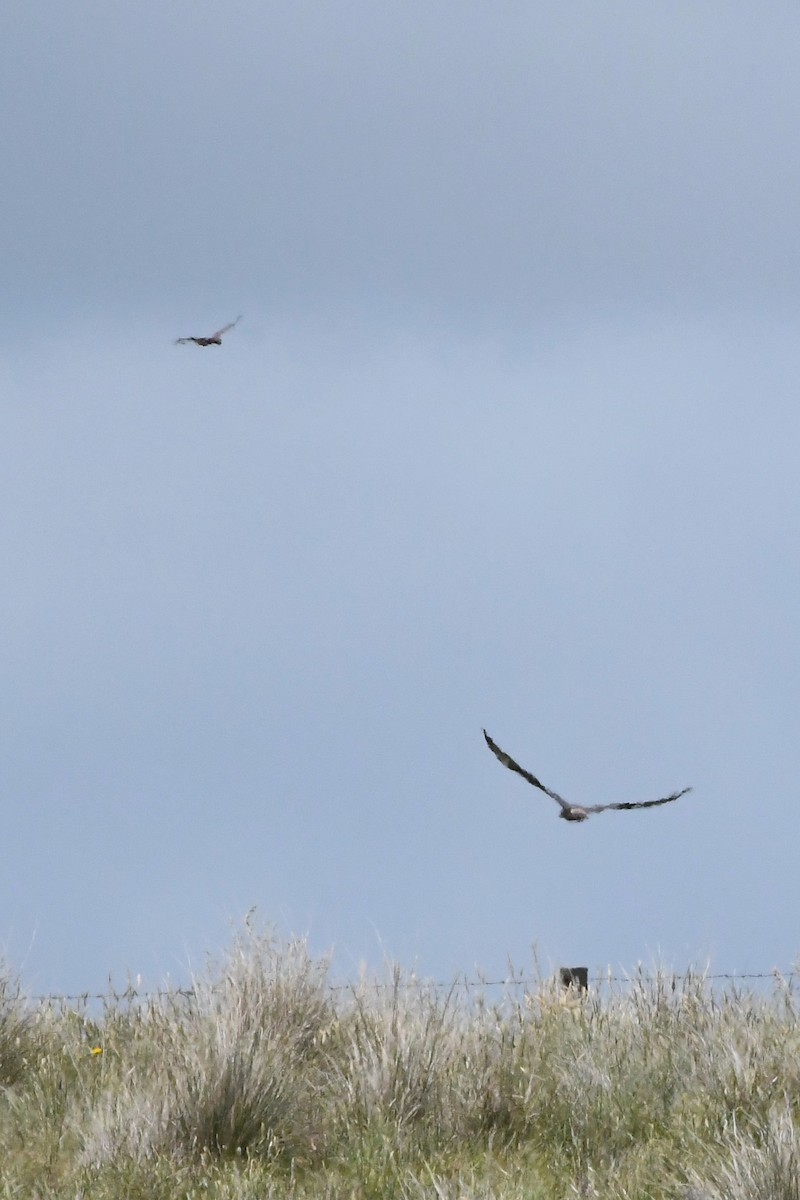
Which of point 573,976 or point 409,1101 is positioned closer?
point 409,1101

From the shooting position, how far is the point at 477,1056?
9.09m

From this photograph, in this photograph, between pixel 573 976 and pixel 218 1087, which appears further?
pixel 573 976

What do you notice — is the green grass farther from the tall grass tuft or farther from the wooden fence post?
the wooden fence post

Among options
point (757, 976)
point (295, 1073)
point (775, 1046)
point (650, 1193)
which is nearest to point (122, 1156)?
point (295, 1073)

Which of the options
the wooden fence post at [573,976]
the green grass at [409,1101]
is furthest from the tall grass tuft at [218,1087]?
the wooden fence post at [573,976]

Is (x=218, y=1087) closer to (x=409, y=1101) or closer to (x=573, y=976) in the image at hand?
(x=409, y=1101)

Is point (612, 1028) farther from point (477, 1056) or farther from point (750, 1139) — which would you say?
point (750, 1139)

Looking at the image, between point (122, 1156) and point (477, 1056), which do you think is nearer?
point (122, 1156)

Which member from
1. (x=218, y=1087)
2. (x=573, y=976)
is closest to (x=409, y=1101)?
(x=218, y=1087)

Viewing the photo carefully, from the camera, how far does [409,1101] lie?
28.6 feet

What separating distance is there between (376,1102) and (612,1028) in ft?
6.53

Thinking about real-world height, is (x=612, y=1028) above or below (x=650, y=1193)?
above

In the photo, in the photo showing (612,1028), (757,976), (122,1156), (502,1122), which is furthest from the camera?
(757,976)

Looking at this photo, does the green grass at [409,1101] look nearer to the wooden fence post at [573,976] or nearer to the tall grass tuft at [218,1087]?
the tall grass tuft at [218,1087]
